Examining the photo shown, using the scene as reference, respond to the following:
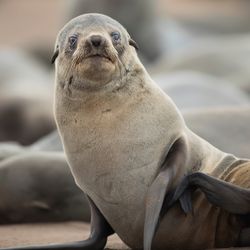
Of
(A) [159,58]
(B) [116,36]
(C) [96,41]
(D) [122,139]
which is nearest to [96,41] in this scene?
(C) [96,41]

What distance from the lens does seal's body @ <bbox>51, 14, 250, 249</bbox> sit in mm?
6195

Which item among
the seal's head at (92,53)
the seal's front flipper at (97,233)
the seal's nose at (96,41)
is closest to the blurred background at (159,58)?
the seal's front flipper at (97,233)

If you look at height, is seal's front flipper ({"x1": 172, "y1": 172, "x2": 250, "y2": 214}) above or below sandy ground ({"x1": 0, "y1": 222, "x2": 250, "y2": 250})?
above

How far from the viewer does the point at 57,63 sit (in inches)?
256

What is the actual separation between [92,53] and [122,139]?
492 mm

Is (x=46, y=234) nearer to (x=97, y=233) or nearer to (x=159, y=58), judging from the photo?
(x=97, y=233)

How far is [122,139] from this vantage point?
20.4 feet

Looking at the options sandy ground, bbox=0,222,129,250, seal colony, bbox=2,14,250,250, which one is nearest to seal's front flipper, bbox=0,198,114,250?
seal colony, bbox=2,14,250,250

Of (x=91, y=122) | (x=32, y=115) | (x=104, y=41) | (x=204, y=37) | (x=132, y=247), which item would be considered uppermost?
(x=104, y=41)

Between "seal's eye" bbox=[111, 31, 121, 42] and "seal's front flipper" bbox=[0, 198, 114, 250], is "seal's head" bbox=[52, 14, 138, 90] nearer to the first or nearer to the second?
"seal's eye" bbox=[111, 31, 121, 42]

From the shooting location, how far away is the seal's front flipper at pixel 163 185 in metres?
6.06

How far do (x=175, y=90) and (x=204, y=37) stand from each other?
27.0ft

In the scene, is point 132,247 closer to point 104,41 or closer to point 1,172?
point 104,41

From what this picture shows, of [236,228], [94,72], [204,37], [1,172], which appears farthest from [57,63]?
[204,37]
